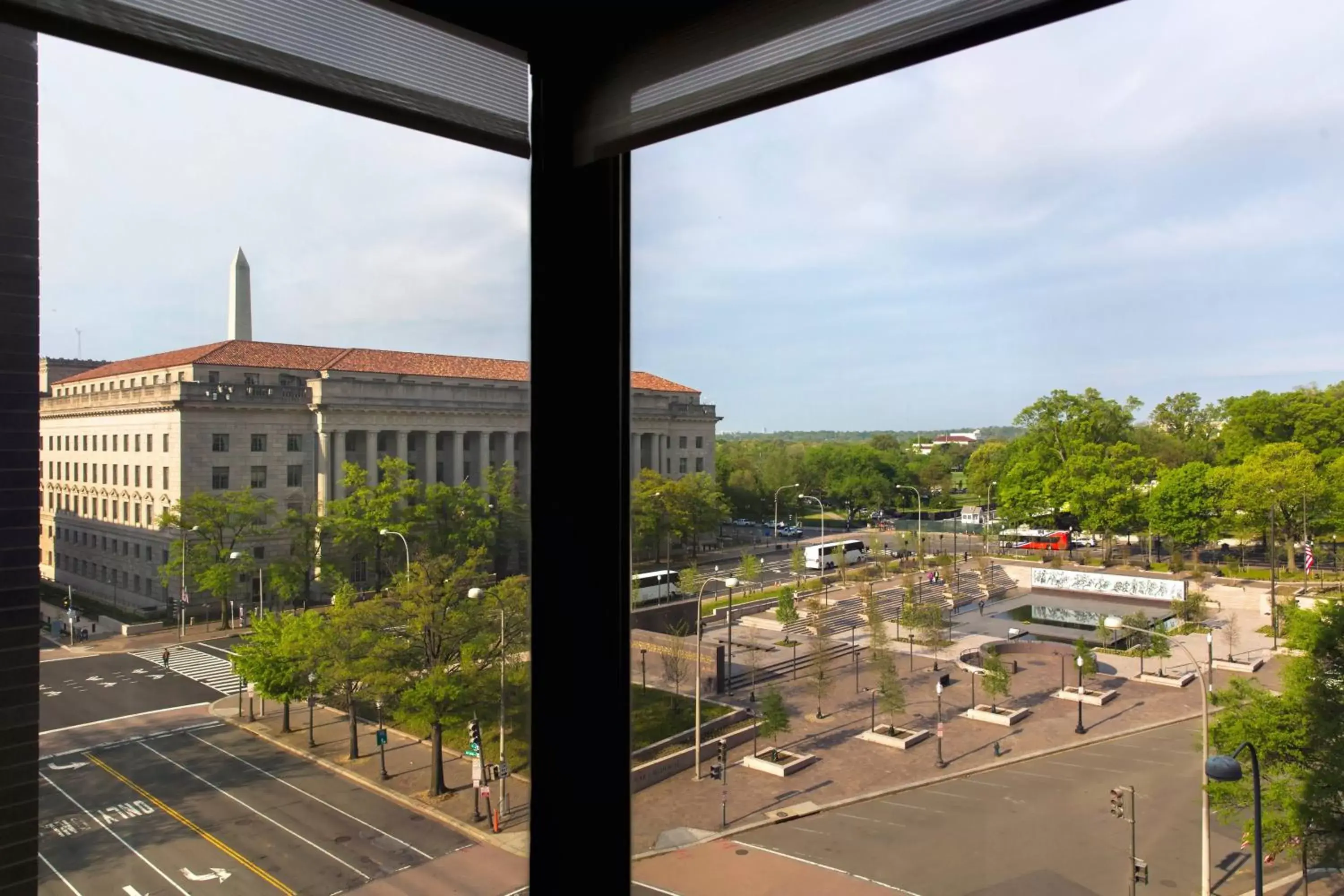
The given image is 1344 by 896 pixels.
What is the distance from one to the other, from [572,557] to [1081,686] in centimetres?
258

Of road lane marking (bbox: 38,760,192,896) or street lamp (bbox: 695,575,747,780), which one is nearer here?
road lane marking (bbox: 38,760,192,896)

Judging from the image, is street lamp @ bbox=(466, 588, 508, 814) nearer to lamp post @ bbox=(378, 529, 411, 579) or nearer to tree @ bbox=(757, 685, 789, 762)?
lamp post @ bbox=(378, 529, 411, 579)

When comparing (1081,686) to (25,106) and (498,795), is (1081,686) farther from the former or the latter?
(25,106)

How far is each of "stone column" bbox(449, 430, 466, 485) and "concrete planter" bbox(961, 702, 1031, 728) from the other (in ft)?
8.47

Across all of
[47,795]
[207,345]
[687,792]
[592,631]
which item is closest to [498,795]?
[592,631]

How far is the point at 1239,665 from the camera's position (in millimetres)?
1850

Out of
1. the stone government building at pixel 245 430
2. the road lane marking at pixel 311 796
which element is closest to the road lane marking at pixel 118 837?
the road lane marking at pixel 311 796

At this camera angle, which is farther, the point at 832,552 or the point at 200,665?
the point at 832,552

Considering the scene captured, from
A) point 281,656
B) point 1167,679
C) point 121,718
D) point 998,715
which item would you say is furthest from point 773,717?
point 121,718

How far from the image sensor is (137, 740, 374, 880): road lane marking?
122 centimetres

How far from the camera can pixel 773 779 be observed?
3.11 metres

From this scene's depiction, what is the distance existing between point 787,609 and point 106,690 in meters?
2.69

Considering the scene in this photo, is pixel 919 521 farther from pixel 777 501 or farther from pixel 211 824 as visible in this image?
pixel 211 824

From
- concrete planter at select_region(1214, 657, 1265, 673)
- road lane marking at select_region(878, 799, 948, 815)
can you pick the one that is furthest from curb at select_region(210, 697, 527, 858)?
road lane marking at select_region(878, 799, 948, 815)
